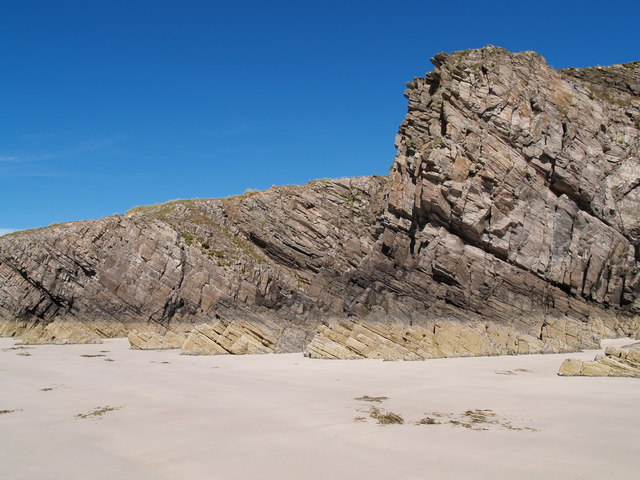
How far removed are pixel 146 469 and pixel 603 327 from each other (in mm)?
28160

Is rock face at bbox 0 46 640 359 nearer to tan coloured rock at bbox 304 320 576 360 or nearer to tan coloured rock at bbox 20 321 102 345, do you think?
tan coloured rock at bbox 304 320 576 360

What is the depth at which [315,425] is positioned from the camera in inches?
387

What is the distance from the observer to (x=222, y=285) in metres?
35.0

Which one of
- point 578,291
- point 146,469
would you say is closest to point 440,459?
point 146,469

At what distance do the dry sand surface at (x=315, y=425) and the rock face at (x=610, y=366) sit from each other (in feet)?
3.48

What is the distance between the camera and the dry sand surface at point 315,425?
7.07m

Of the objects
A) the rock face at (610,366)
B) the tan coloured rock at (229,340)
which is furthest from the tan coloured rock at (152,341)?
the rock face at (610,366)

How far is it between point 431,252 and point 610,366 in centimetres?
1284

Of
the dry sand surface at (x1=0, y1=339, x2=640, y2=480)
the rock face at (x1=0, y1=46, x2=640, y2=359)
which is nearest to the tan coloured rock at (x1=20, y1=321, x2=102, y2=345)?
the rock face at (x1=0, y1=46, x2=640, y2=359)

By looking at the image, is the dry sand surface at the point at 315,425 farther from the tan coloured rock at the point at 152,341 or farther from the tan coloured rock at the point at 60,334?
the tan coloured rock at the point at 60,334

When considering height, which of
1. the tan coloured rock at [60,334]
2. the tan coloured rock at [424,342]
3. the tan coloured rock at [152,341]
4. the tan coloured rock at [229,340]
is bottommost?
the tan coloured rock at [60,334]

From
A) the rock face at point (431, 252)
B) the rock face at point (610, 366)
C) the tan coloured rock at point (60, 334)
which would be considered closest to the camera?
the rock face at point (610, 366)

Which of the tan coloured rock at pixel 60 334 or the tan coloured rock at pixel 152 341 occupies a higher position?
the tan coloured rock at pixel 152 341

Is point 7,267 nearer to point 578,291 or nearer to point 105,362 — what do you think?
point 105,362
